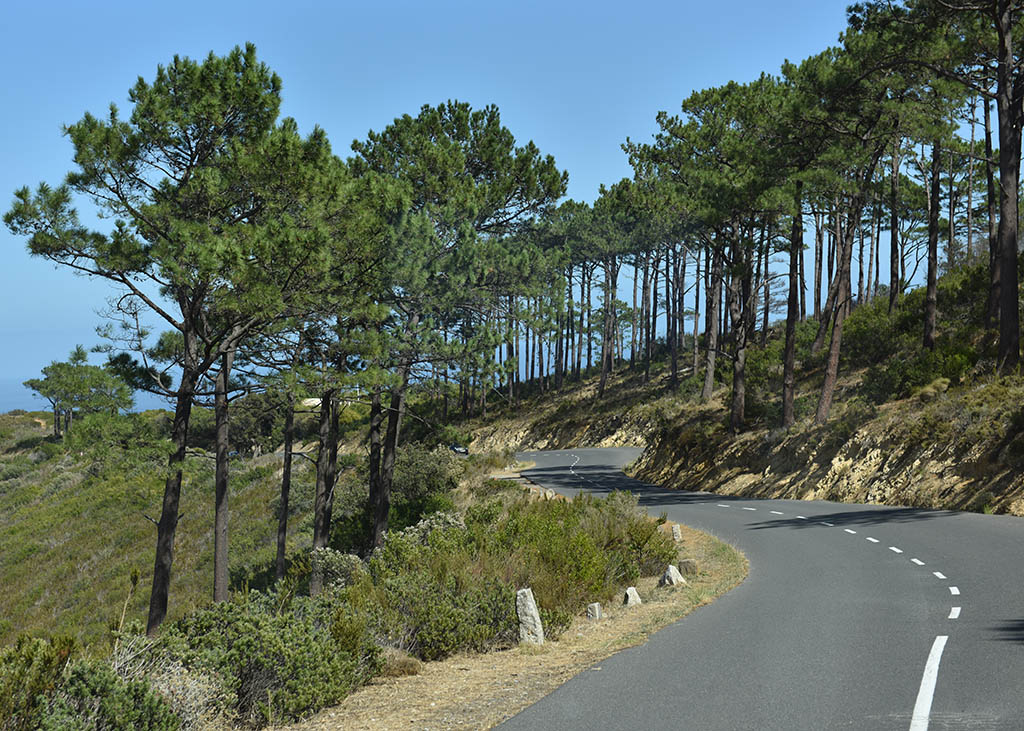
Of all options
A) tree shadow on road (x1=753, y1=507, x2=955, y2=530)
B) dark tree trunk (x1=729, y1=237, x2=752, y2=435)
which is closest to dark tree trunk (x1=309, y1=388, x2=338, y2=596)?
tree shadow on road (x1=753, y1=507, x2=955, y2=530)

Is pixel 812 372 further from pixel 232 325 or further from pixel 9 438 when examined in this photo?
pixel 9 438

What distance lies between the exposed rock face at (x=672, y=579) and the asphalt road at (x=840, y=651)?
1.10m

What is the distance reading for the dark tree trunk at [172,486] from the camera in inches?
660

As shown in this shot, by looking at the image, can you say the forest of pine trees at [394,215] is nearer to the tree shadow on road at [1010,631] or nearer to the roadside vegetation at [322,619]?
the roadside vegetation at [322,619]

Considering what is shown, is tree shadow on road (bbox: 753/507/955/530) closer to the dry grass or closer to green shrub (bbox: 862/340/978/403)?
the dry grass

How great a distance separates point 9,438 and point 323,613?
101m

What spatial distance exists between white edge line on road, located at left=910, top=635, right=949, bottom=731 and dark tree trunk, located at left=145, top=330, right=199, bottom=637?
13.7m

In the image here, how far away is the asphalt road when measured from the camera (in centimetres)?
593

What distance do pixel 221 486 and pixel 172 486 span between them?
1218 millimetres

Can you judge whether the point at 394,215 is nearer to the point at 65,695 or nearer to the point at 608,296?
the point at 65,695

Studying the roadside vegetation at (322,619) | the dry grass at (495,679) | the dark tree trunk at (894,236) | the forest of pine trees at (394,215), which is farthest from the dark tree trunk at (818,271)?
the dry grass at (495,679)

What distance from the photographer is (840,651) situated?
7625 mm

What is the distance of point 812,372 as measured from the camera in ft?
123

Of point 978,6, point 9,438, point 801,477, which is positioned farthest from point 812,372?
point 9,438
